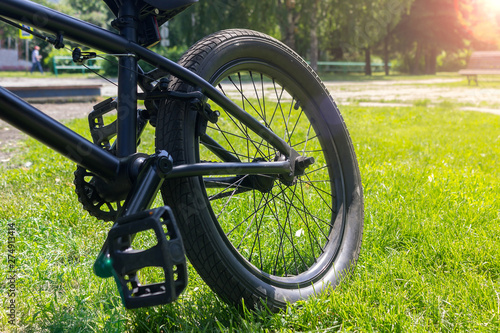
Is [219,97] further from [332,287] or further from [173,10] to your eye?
[332,287]

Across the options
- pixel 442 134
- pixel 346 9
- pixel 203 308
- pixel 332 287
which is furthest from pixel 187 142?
pixel 346 9

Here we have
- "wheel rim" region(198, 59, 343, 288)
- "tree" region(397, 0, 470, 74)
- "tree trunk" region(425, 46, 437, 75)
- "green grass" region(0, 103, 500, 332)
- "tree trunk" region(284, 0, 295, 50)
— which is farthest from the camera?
"tree trunk" region(425, 46, 437, 75)

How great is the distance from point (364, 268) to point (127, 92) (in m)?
1.28

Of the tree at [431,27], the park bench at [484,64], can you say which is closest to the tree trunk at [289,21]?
the park bench at [484,64]

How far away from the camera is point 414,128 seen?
6750 mm

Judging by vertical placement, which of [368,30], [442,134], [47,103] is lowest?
[442,134]

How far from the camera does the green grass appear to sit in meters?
1.75

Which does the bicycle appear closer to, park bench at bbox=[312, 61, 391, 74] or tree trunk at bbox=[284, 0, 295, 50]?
tree trunk at bbox=[284, 0, 295, 50]

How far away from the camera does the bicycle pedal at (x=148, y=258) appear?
1321 mm

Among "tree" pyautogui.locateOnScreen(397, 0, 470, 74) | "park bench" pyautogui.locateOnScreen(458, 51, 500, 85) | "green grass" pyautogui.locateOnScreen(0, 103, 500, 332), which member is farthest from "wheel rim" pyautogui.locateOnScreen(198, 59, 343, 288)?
"tree" pyautogui.locateOnScreen(397, 0, 470, 74)

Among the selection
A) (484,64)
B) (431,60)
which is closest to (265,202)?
(484,64)

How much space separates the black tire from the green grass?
0.35 ft

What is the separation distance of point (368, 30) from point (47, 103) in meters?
22.4

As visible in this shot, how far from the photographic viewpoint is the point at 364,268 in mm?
2188
